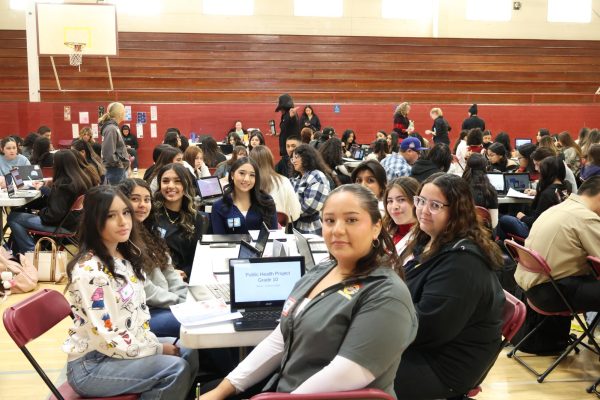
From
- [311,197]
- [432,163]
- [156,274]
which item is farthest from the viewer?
[432,163]

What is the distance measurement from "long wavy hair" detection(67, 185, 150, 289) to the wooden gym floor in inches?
56.4

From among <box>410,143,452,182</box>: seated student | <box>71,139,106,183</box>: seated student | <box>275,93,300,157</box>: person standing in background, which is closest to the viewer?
<box>410,143,452,182</box>: seated student

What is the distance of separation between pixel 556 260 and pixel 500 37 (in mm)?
16111

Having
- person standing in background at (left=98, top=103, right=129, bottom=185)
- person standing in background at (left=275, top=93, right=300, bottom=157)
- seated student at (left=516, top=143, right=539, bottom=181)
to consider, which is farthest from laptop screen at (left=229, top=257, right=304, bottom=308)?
person standing in background at (left=275, top=93, right=300, bottom=157)

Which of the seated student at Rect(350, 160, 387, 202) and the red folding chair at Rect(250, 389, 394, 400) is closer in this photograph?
the red folding chair at Rect(250, 389, 394, 400)

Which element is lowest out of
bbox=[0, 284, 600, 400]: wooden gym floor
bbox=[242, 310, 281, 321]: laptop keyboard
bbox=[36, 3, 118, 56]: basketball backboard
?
bbox=[0, 284, 600, 400]: wooden gym floor

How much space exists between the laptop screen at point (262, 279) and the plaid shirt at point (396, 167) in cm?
427

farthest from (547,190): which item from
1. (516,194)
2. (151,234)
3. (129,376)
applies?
(129,376)

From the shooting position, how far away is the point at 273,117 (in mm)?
15898

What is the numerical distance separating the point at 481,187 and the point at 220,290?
3.20 m

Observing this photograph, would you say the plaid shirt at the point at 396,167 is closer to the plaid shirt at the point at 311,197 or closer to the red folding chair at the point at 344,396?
the plaid shirt at the point at 311,197

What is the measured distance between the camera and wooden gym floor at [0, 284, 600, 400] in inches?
152

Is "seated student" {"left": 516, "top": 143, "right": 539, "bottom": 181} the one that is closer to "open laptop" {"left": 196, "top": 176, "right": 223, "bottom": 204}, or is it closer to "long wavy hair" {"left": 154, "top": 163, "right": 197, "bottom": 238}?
"open laptop" {"left": 196, "top": 176, "right": 223, "bottom": 204}

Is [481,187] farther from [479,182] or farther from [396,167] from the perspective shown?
[396,167]
